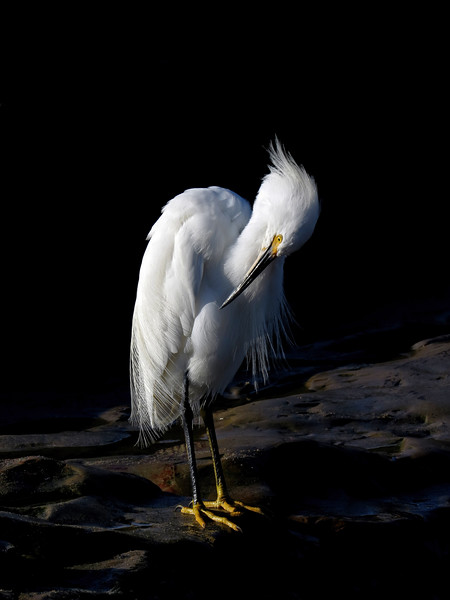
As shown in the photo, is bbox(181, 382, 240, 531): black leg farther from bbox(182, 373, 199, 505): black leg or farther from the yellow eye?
the yellow eye

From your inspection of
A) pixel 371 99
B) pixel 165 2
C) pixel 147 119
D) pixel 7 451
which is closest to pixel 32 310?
pixel 147 119

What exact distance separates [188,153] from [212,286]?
5.14 meters

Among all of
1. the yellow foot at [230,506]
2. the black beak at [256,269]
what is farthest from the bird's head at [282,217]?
the yellow foot at [230,506]

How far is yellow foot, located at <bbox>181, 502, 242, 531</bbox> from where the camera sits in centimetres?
293

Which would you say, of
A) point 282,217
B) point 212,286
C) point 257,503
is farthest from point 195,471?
point 282,217

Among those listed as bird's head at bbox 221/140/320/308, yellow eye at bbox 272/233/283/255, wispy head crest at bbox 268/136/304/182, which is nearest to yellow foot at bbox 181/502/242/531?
bird's head at bbox 221/140/320/308

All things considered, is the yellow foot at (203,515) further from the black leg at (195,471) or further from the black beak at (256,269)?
the black beak at (256,269)

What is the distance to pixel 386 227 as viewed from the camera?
930 cm

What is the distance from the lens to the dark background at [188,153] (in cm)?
728

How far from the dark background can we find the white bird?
2984 millimetres

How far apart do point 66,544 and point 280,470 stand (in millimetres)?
1339

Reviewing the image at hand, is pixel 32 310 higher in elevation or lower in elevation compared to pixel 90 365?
higher

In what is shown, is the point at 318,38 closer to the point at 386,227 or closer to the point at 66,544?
the point at 386,227

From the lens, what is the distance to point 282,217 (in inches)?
118
